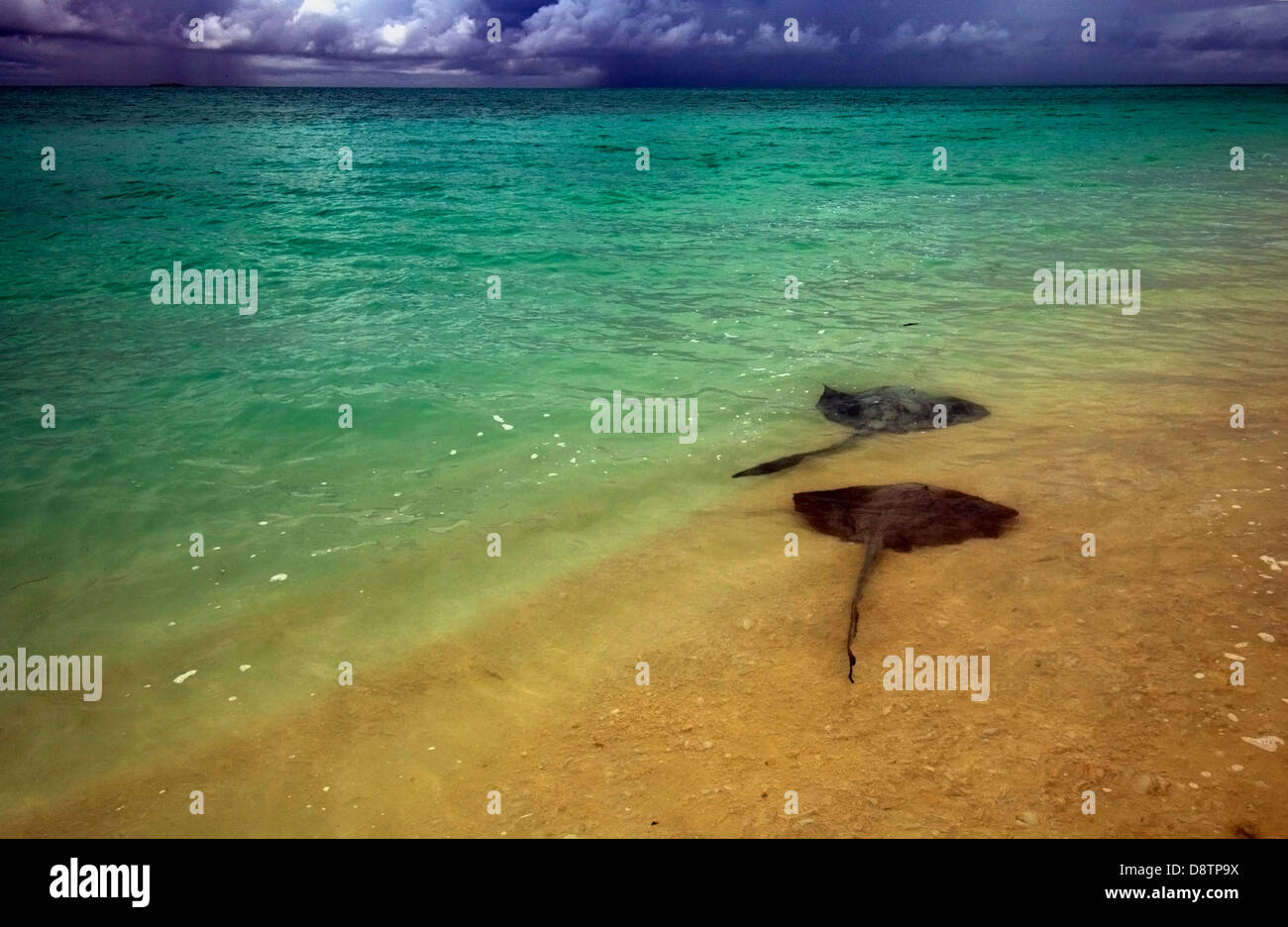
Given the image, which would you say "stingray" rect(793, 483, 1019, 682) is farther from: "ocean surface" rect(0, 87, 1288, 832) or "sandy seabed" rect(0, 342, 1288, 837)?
"ocean surface" rect(0, 87, 1288, 832)

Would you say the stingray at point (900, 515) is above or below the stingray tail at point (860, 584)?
above

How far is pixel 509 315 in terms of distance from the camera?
9305mm

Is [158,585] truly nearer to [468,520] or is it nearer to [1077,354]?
[468,520]

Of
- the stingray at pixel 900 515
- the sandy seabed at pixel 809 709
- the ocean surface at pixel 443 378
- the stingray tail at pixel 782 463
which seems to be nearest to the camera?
the sandy seabed at pixel 809 709

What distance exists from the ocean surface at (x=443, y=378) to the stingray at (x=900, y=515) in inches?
13.9

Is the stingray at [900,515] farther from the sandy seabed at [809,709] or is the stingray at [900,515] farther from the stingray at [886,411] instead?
the stingray at [886,411]

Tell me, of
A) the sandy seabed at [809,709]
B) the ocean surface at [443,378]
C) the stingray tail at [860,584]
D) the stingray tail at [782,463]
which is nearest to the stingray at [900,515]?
the stingray tail at [860,584]

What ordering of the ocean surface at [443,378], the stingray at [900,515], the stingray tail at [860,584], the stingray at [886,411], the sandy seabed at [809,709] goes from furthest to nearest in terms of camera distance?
the stingray at [886,411]
the stingray at [900,515]
the ocean surface at [443,378]
the stingray tail at [860,584]
the sandy seabed at [809,709]

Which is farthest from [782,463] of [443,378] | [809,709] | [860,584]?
[443,378]

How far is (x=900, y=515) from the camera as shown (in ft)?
14.3

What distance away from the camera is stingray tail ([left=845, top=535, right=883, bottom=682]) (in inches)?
127

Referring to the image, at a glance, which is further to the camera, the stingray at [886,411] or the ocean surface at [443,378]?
the stingray at [886,411]

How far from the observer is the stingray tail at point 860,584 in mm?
3223

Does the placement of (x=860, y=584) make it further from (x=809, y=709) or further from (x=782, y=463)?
(x=782, y=463)
